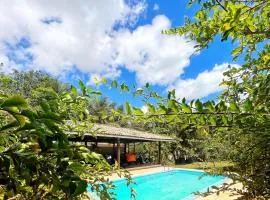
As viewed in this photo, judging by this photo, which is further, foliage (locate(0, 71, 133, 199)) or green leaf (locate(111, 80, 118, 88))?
green leaf (locate(111, 80, 118, 88))

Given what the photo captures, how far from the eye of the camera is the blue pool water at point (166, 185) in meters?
16.4

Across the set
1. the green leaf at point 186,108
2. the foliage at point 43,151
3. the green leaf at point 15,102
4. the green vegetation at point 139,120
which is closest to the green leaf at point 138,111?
the green vegetation at point 139,120

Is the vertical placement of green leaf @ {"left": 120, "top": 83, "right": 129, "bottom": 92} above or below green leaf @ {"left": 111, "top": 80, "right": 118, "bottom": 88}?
below

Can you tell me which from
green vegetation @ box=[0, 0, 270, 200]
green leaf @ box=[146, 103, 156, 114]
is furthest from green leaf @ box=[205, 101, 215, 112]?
green leaf @ box=[146, 103, 156, 114]

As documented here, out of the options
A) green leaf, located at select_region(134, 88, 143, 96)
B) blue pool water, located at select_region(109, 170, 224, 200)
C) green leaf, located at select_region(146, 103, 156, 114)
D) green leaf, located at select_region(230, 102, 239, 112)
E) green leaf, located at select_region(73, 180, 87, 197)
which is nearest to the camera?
green leaf, located at select_region(73, 180, 87, 197)

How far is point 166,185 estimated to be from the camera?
65.4 ft

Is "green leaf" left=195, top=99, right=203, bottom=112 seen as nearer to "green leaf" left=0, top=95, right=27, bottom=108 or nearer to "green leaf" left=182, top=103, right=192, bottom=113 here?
"green leaf" left=182, top=103, right=192, bottom=113

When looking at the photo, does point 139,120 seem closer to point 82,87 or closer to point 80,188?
point 82,87

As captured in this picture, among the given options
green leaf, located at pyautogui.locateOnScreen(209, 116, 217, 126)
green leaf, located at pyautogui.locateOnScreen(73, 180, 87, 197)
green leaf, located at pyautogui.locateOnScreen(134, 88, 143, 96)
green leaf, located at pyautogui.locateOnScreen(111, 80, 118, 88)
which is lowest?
green leaf, located at pyautogui.locateOnScreen(73, 180, 87, 197)

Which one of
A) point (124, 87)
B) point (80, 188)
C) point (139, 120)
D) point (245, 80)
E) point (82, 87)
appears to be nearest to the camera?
point (80, 188)

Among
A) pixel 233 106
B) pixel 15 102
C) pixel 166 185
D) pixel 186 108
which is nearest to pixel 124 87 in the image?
pixel 186 108

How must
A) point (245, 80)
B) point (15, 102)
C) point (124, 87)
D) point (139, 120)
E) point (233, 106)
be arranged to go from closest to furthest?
point (15, 102), point (233, 106), point (139, 120), point (124, 87), point (245, 80)

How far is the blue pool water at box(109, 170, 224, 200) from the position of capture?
1641 cm

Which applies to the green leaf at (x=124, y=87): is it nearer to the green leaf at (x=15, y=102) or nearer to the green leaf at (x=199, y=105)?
the green leaf at (x=199, y=105)
